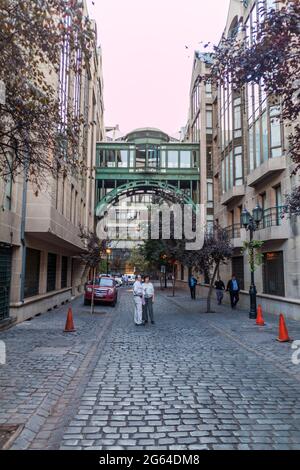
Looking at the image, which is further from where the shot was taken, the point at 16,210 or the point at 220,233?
the point at 220,233

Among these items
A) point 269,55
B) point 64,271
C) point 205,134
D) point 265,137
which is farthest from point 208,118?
point 269,55

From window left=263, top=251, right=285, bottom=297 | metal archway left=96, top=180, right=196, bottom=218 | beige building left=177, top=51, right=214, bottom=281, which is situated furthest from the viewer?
metal archway left=96, top=180, right=196, bottom=218

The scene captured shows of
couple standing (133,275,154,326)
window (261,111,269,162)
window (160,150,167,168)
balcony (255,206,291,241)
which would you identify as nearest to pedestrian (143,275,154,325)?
couple standing (133,275,154,326)

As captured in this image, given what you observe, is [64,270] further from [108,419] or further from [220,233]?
[108,419]

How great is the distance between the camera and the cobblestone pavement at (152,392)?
13.6 ft

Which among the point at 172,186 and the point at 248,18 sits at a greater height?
the point at 248,18

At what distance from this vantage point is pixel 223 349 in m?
9.13

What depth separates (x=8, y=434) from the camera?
4160mm

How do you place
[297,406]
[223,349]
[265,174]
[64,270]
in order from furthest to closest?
[64,270] → [265,174] → [223,349] → [297,406]

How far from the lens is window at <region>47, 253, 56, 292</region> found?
19109mm

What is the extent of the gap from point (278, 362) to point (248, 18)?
20254 millimetres

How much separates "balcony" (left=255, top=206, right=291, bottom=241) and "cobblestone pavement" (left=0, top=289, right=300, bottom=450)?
6430 millimetres

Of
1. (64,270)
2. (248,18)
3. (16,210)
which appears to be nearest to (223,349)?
(16,210)

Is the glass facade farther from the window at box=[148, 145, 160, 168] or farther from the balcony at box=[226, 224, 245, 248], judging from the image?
the balcony at box=[226, 224, 245, 248]
